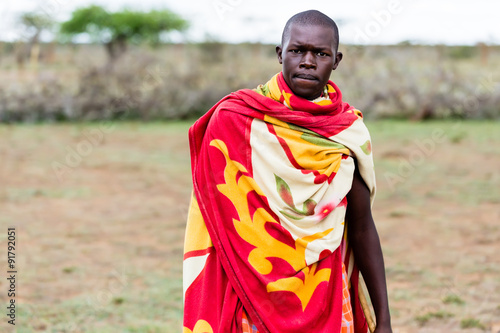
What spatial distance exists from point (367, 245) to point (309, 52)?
0.62 m

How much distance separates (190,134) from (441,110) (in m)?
12.4

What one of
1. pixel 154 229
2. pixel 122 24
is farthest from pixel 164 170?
pixel 122 24

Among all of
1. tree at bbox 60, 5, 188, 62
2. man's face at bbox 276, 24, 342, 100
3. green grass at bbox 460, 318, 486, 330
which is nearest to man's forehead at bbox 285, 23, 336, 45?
man's face at bbox 276, 24, 342, 100

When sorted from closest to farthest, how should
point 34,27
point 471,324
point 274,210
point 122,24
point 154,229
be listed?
point 274,210, point 471,324, point 154,229, point 34,27, point 122,24

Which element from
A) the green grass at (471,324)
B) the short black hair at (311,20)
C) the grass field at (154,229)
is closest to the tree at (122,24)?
the grass field at (154,229)

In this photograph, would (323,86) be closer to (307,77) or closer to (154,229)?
A: (307,77)

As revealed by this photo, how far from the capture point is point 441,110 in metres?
13.4

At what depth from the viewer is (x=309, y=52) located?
1.76 metres

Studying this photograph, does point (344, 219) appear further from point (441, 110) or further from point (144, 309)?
point (441, 110)

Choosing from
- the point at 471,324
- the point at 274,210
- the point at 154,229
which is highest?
the point at 274,210

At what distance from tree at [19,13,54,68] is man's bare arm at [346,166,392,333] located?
1428 cm

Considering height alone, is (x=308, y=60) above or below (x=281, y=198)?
above

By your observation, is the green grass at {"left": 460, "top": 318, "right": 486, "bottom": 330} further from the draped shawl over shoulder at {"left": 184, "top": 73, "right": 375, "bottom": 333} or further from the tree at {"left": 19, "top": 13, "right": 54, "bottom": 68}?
the tree at {"left": 19, "top": 13, "right": 54, "bottom": 68}

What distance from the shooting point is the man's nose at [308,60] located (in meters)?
1.75
